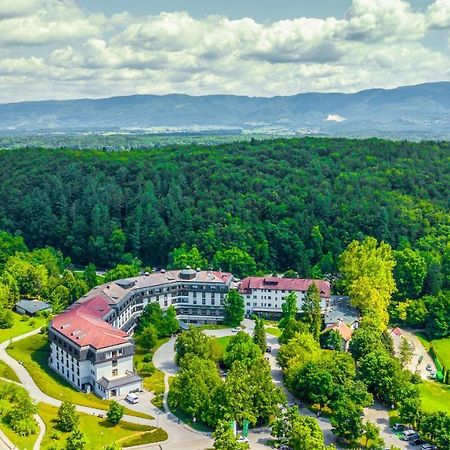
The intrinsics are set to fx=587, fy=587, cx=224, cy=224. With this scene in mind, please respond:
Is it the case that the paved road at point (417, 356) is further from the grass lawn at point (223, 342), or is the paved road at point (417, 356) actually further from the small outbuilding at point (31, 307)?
the small outbuilding at point (31, 307)

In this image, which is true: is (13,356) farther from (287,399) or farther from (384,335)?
(384,335)

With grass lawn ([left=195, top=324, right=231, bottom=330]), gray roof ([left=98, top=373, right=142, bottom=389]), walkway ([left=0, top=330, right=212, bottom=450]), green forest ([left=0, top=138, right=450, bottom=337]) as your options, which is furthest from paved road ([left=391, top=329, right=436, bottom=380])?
gray roof ([left=98, top=373, right=142, bottom=389])

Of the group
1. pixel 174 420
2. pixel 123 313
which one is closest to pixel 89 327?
pixel 123 313

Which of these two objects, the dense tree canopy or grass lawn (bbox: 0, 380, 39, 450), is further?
the dense tree canopy

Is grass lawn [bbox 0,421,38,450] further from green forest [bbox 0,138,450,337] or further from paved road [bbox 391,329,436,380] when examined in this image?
paved road [bbox 391,329,436,380]

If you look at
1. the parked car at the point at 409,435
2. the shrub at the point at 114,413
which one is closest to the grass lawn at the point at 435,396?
the parked car at the point at 409,435

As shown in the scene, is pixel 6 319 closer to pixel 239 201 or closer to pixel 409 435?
pixel 409 435
